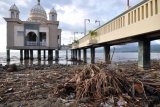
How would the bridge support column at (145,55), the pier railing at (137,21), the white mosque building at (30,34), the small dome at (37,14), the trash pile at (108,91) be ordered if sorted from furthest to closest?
1. the small dome at (37,14)
2. the white mosque building at (30,34)
3. the bridge support column at (145,55)
4. the pier railing at (137,21)
5. the trash pile at (108,91)

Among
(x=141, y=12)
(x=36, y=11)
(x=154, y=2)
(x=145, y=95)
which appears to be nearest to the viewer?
(x=145, y=95)

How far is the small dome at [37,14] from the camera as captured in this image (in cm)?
6864

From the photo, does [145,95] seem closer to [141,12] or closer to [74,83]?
[74,83]

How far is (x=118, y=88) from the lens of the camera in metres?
8.46

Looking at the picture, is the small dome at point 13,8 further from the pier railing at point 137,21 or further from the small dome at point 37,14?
the pier railing at point 137,21

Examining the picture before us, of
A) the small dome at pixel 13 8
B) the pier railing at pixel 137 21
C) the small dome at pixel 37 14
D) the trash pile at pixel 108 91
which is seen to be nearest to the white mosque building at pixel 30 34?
the small dome at pixel 13 8

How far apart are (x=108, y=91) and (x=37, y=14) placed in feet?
211

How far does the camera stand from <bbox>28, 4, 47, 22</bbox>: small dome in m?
68.6

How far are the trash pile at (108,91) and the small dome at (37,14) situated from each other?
60.7 metres

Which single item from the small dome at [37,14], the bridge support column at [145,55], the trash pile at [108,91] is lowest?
the trash pile at [108,91]

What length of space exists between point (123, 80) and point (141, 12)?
9253 mm

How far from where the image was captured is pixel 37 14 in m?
69.8

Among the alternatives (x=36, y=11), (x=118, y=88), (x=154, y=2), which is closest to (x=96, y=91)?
(x=118, y=88)

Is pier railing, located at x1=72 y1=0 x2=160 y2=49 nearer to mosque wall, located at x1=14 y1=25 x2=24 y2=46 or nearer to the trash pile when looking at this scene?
the trash pile
